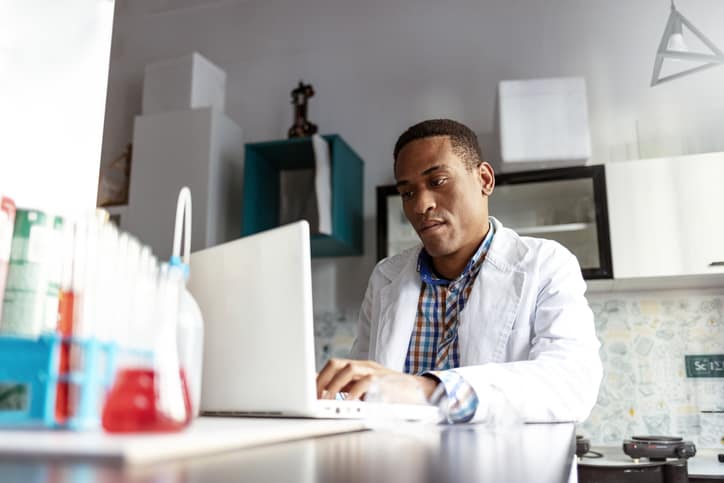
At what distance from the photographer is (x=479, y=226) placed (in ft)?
5.63

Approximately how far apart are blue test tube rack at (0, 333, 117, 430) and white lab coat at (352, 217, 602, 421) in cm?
55

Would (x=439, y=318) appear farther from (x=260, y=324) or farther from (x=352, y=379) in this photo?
(x=260, y=324)

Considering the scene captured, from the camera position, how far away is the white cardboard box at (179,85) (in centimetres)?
305

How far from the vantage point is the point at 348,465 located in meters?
0.43

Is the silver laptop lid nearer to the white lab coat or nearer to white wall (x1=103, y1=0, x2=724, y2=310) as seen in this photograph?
the white lab coat

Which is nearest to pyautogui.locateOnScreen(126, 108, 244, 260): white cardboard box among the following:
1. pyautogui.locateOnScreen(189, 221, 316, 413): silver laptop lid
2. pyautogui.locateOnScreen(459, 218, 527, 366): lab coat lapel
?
pyautogui.locateOnScreen(459, 218, 527, 366): lab coat lapel

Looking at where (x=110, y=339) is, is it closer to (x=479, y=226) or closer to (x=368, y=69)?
(x=479, y=226)

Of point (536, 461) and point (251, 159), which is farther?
point (251, 159)

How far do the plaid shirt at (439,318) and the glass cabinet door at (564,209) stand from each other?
0.80 meters

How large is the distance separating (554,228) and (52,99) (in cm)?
187

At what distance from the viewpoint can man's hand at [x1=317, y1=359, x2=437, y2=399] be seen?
917mm

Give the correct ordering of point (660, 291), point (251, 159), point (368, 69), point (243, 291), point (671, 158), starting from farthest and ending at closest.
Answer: point (368, 69) → point (251, 159) → point (660, 291) → point (671, 158) → point (243, 291)

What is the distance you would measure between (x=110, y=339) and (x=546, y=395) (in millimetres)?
755

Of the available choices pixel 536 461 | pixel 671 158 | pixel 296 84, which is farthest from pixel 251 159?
pixel 536 461
